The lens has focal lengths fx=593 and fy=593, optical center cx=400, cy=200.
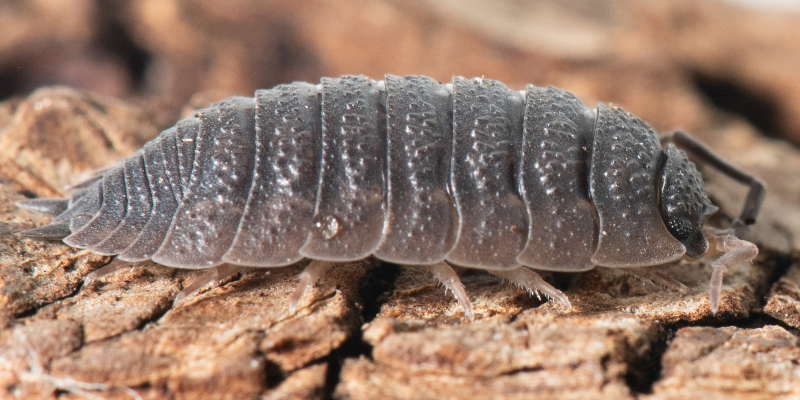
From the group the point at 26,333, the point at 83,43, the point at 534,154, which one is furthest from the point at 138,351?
the point at 83,43

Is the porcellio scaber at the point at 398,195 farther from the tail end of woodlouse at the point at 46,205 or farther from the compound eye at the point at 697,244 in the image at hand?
the tail end of woodlouse at the point at 46,205

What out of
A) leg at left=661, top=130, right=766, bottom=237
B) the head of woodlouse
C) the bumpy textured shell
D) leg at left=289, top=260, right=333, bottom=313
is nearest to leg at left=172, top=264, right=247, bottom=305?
the bumpy textured shell

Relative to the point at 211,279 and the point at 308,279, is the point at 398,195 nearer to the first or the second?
the point at 308,279

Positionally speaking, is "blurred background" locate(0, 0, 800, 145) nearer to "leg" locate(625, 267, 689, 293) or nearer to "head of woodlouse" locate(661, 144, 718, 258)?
"head of woodlouse" locate(661, 144, 718, 258)

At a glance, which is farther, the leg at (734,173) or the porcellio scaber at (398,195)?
the leg at (734,173)

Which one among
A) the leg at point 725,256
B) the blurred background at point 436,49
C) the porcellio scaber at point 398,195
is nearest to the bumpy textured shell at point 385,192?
the porcellio scaber at point 398,195

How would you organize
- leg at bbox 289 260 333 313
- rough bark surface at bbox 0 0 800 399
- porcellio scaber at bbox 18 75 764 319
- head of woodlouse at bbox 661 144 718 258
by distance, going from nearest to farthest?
1. rough bark surface at bbox 0 0 800 399
2. leg at bbox 289 260 333 313
3. porcellio scaber at bbox 18 75 764 319
4. head of woodlouse at bbox 661 144 718 258

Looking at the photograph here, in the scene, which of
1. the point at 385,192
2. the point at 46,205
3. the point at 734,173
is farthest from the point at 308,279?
the point at 734,173
